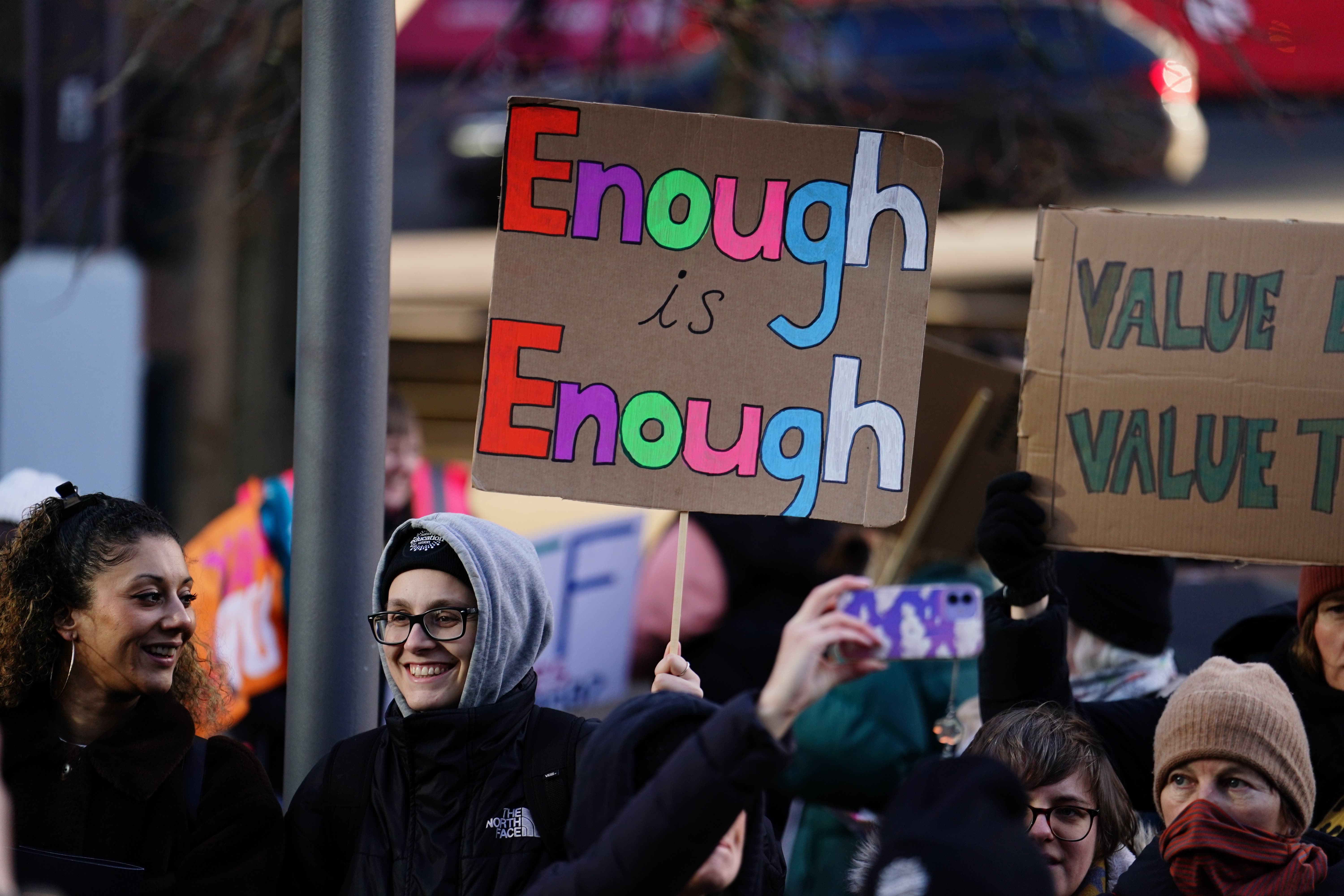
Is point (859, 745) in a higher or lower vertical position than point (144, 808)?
lower

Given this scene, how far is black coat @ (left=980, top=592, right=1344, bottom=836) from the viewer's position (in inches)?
114

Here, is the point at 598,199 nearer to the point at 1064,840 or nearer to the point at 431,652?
the point at 431,652

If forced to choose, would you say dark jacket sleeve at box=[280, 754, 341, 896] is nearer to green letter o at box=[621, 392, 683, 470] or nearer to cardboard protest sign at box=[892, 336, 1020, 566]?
green letter o at box=[621, 392, 683, 470]

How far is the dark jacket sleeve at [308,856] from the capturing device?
8.44ft

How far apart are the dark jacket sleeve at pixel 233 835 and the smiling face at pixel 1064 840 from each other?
4.21 feet

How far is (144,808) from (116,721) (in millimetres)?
177

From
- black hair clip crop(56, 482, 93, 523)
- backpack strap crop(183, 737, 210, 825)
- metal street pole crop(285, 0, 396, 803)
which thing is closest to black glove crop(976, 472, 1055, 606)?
metal street pole crop(285, 0, 396, 803)

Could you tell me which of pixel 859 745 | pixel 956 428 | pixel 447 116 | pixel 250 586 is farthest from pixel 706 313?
pixel 447 116

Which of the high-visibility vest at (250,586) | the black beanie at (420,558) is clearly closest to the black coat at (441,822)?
the black beanie at (420,558)

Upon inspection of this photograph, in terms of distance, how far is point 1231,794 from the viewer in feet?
8.23

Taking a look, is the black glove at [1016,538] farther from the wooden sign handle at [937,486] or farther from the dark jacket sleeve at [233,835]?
the wooden sign handle at [937,486]

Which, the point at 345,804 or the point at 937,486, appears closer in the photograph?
the point at 345,804

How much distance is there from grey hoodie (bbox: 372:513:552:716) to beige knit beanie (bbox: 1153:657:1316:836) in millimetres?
1093

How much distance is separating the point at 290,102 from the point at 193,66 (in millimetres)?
364
